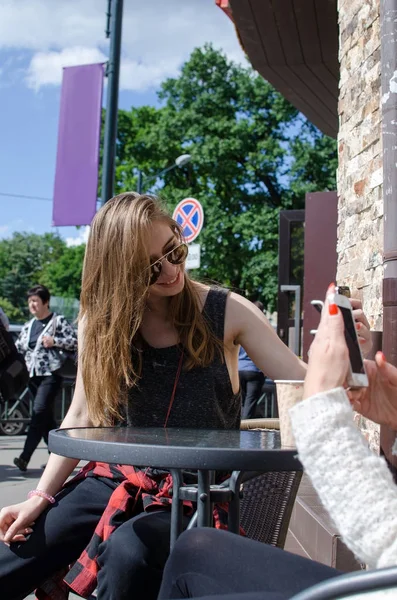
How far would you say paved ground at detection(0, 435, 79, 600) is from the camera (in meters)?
5.73

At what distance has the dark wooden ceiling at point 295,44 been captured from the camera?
651 centimetres

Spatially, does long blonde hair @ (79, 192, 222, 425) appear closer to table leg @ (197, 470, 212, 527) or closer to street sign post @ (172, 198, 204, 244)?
table leg @ (197, 470, 212, 527)

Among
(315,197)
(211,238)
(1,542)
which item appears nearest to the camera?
(1,542)

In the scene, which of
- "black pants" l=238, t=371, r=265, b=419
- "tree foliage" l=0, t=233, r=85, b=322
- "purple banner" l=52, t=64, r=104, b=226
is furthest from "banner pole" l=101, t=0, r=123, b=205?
"tree foliage" l=0, t=233, r=85, b=322

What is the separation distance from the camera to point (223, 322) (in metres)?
2.35

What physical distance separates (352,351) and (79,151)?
769cm

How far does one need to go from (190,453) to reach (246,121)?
91.7ft

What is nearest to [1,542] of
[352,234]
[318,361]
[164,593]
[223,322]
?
[164,593]

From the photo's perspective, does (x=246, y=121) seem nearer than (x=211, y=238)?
No

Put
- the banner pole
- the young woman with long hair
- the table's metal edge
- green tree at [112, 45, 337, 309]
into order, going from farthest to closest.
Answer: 1. green tree at [112, 45, 337, 309]
2. the banner pole
3. the young woman with long hair
4. the table's metal edge

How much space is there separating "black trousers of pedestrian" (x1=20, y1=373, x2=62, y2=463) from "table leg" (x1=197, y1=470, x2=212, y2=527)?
5357mm

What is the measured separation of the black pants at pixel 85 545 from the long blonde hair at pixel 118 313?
0.95 feet

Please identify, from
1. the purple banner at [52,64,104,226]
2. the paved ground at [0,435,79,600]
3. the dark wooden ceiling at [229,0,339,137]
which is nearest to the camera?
the paved ground at [0,435,79,600]

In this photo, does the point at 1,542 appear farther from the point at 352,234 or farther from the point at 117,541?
the point at 352,234
